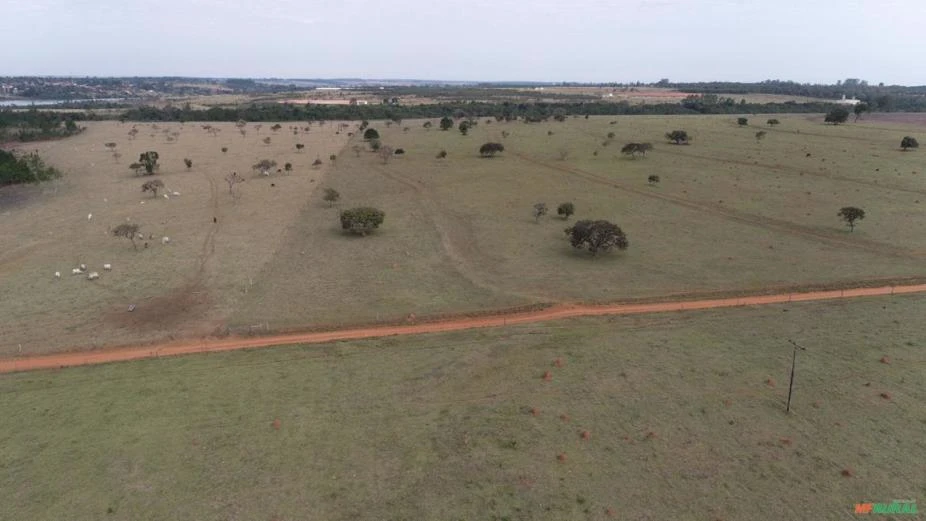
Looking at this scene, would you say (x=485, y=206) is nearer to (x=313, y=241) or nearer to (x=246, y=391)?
(x=313, y=241)

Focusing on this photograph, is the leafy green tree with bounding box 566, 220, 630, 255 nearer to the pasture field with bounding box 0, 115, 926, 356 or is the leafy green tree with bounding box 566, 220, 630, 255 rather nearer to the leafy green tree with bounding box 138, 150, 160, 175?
the pasture field with bounding box 0, 115, 926, 356

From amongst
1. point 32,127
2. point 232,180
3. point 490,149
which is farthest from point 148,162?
point 32,127

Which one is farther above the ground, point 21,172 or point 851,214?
point 21,172

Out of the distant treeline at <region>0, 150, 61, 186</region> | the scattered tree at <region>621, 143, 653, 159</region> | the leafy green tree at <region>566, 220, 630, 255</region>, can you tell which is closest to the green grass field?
the leafy green tree at <region>566, 220, 630, 255</region>

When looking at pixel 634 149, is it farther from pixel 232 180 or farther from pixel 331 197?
pixel 232 180

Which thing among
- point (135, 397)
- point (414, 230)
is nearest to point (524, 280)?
point (414, 230)

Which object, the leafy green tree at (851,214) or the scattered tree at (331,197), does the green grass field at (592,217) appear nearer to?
the leafy green tree at (851,214)
